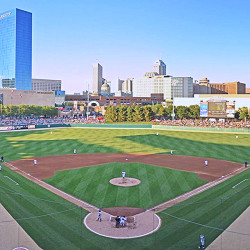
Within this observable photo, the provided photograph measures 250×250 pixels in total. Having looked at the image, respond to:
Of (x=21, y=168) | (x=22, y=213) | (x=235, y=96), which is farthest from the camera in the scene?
(x=235, y=96)

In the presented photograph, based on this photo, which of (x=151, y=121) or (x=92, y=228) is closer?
(x=92, y=228)

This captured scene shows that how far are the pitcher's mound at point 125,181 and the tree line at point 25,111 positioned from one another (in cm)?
9231

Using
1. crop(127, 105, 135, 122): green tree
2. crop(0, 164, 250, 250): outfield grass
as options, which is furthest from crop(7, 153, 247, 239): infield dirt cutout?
crop(127, 105, 135, 122): green tree

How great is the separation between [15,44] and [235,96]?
151521 mm

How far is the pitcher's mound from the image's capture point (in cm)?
3105

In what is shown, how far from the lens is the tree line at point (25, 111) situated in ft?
377

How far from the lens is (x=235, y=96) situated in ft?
349

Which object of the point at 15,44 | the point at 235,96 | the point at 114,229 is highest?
the point at 15,44

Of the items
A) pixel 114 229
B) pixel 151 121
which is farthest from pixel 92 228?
pixel 151 121

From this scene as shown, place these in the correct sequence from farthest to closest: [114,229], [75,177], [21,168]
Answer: [21,168], [75,177], [114,229]

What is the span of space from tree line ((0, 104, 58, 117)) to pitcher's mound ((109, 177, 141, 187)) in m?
92.3

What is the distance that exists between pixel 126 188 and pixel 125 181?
2.41m

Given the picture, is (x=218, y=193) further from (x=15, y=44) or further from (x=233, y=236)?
(x=15, y=44)

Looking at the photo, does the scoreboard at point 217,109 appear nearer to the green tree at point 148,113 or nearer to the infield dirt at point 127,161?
the green tree at point 148,113
